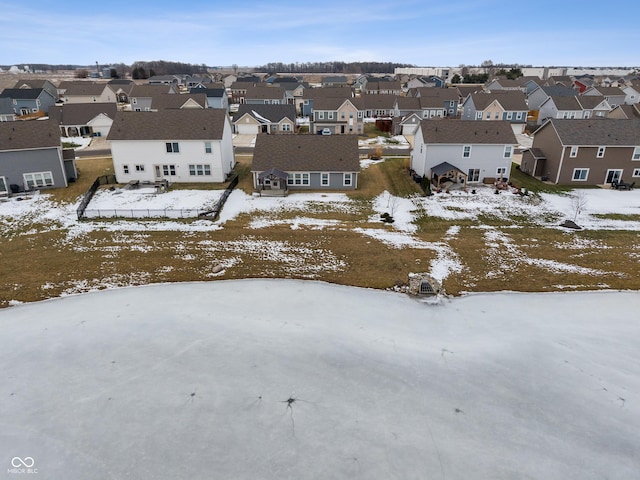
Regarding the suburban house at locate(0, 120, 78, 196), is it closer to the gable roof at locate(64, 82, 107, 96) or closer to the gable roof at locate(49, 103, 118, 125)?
the gable roof at locate(49, 103, 118, 125)

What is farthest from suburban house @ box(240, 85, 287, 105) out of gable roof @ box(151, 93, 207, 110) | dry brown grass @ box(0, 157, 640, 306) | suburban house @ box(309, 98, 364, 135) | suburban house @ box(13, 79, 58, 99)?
dry brown grass @ box(0, 157, 640, 306)

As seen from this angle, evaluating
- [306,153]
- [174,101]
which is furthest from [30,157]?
[174,101]

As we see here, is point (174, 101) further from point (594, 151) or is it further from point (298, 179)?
point (594, 151)

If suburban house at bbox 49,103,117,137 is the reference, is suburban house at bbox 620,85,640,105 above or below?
above

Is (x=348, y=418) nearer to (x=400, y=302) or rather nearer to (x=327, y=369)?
(x=327, y=369)

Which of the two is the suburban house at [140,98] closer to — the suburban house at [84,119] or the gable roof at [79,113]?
the gable roof at [79,113]

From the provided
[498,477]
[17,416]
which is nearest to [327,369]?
[498,477]
